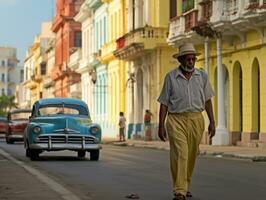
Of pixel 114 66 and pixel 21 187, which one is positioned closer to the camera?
pixel 21 187

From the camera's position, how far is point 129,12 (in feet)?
189

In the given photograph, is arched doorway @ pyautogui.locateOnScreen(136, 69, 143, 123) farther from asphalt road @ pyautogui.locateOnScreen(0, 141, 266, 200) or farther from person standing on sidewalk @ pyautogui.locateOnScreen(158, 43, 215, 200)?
person standing on sidewalk @ pyautogui.locateOnScreen(158, 43, 215, 200)

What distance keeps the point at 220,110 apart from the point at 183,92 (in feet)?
90.5

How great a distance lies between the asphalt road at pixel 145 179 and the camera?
14180mm

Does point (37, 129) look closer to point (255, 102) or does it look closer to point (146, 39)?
point (255, 102)

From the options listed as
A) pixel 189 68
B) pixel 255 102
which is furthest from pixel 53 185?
pixel 255 102

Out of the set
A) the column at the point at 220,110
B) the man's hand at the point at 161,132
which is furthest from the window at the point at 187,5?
the man's hand at the point at 161,132

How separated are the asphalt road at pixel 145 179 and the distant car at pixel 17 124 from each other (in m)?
18.7

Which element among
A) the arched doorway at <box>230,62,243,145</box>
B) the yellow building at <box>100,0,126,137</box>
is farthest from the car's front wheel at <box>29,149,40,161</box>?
the yellow building at <box>100,0,126,137</box>

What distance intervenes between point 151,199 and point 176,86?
76.3 inches

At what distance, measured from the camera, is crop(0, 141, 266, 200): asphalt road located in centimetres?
1418

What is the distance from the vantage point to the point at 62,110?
25.9 m

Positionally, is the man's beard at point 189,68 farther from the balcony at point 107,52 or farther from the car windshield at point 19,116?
the balcony at point 107,52

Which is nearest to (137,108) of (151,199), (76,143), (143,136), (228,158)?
(143,136)
